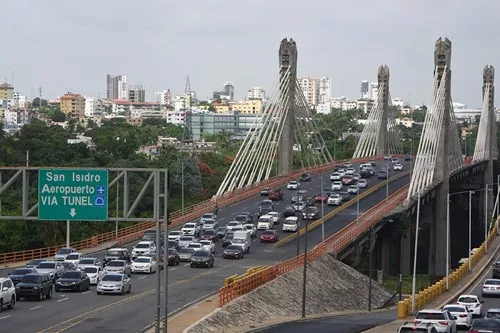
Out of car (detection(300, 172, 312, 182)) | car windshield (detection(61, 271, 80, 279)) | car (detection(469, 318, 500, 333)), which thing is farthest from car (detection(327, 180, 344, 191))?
car (detection(469, 318, 500, 333))

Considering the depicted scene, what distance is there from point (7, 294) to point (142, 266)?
20057mm

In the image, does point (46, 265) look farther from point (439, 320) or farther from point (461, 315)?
point (439, 320)

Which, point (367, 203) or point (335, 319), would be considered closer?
point (335, 319)

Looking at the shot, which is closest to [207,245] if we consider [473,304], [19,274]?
[19,274]

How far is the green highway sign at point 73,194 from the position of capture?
43156 mm

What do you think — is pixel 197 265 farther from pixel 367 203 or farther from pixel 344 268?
pixel 367 203

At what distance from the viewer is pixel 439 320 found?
4788 cm

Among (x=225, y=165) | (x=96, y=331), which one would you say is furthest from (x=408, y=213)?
(x=225, y=165)

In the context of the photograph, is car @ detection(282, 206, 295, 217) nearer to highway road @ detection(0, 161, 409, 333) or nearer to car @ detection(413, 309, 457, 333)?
highway road @ detection(0, 161, 409, 333)

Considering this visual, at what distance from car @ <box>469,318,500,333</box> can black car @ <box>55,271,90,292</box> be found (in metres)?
21.1

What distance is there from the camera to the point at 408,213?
357 ft

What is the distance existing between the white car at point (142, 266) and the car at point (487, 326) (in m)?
27.7

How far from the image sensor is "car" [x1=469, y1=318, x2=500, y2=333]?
4463cm

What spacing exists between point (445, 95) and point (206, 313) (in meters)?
81.4
